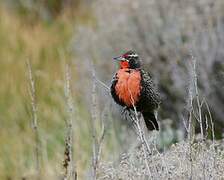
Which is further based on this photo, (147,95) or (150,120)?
(150,120)

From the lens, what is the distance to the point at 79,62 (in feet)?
22.5

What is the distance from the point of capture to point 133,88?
3184 mm

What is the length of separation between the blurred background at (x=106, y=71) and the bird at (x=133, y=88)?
161 centimetres

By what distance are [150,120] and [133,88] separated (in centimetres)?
22

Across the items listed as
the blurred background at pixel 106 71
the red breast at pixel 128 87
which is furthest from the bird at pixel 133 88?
the blurred background at pixel 106 71

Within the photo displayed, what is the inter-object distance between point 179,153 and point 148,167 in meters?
0.25

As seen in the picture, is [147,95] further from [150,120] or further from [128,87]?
[150,120]

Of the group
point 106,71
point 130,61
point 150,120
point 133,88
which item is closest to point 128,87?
point 133,88

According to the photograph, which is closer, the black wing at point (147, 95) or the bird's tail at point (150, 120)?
the black wing at point (147, 95)

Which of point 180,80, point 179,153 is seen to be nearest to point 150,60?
point 180,80

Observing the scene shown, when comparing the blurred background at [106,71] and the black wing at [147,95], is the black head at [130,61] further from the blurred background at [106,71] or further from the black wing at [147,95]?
the blurred background at [106,71]

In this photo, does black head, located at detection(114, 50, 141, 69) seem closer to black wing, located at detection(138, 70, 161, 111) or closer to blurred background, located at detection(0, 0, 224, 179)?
black wing, located at detection(138, 70, 161, 111)

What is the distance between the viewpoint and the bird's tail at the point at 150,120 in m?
3.31

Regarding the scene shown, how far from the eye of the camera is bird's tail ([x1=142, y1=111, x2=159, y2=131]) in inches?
130
